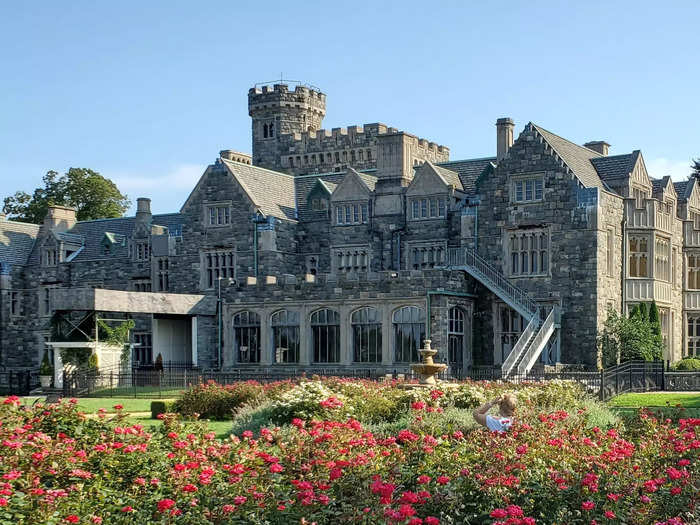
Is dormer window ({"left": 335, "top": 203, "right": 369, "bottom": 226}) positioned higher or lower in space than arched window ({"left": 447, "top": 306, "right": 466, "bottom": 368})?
higher

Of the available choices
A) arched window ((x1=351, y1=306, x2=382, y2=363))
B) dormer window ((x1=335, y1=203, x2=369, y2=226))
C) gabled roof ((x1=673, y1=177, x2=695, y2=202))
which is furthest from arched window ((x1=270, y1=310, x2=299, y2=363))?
gabled roof ((x1=673, y1=177, x2=695, y2=202))

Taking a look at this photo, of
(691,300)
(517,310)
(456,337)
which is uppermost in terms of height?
(691,300)

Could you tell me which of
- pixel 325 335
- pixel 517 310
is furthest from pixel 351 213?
pixel 517 310

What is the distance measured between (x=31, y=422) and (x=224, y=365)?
32.4m

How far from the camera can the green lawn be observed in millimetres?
32594

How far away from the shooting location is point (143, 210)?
59.9 metres

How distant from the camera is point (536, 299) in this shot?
149 feet

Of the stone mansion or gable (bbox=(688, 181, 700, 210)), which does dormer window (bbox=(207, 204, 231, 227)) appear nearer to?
the stone mansion

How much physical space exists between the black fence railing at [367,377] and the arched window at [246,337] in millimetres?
976

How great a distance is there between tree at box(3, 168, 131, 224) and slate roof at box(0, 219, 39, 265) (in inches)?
488

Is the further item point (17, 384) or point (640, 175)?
point (17, 384)

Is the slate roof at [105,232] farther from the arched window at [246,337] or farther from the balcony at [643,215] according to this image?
the balcony at [643,215]

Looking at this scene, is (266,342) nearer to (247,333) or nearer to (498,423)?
(247,333)

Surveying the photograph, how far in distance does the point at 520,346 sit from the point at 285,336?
37.6 feet
